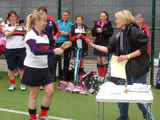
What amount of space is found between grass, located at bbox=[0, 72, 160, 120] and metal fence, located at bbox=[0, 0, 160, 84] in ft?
5.94

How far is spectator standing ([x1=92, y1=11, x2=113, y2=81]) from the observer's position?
880cm

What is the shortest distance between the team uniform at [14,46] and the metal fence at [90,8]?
2001 mm

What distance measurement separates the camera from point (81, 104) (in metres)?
7.11

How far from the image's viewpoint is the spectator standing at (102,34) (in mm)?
8805

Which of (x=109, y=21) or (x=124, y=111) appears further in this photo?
(x=109, y=21)

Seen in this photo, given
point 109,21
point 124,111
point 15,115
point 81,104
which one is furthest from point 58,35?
point 124,111

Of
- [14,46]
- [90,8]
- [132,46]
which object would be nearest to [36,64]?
[132,46]

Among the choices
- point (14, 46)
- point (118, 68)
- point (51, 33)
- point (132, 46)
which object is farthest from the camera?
point (51, 33)

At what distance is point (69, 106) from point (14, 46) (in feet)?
7.04

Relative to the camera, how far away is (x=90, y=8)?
938 centimetres

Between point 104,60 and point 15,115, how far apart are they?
3.48 metres

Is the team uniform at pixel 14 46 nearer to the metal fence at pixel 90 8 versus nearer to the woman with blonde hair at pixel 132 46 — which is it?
the metal fence at pixel 90 8

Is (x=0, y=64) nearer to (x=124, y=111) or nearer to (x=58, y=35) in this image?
(x=58, y=35)

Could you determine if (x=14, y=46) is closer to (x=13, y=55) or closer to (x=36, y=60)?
(x=13, y=55)
